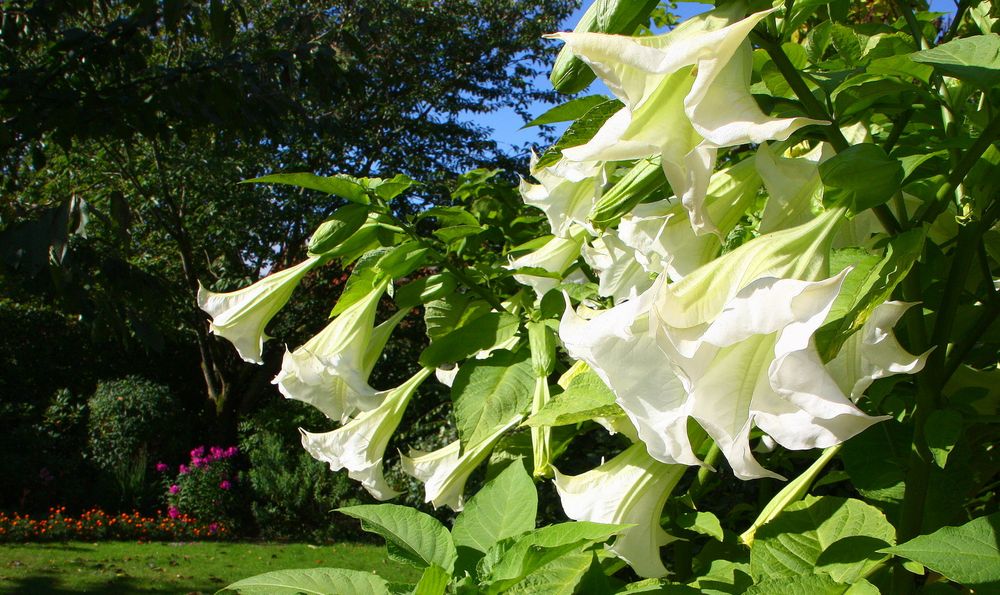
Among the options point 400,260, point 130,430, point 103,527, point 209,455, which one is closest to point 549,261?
point 400,260

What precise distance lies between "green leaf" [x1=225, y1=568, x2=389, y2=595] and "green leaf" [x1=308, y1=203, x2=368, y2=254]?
1.74ft

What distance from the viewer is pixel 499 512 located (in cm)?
79

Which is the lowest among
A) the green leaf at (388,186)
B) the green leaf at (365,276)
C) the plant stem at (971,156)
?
the plant stem at (971,156)

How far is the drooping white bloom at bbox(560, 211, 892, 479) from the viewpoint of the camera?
43 cm

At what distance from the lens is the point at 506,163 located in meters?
10.8

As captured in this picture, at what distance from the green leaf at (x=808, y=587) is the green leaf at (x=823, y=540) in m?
0.04

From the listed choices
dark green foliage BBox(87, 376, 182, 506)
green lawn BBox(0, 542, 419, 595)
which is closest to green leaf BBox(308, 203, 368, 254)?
green lawn BBox(0, 542, 419, 595)

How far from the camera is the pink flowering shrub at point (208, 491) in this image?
8609 mm

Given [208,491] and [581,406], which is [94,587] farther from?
[581,406]

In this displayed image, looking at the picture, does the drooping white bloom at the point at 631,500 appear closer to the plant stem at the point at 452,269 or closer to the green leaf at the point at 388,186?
the plant stem at the point at 452,269

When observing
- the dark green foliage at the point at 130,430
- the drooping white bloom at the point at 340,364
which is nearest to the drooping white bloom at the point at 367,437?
the drooping white bloom at the point at 340,364

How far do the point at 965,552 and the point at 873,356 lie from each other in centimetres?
18

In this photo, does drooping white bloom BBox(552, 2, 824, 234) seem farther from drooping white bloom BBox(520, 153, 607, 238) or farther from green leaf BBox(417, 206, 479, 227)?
green leaf BBox(417, 206, 479, 227)

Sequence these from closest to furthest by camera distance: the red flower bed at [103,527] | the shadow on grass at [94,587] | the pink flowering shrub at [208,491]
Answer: the shadow on grass at [94,587]
the red flower bed at [103,527]
the pink flowering shrub at [208,491]
